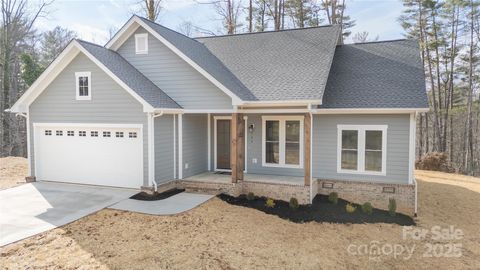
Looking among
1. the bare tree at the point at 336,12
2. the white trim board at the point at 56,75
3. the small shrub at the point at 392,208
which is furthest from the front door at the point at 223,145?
the bare tree at the point at 336,12

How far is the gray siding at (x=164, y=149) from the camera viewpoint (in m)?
10.1

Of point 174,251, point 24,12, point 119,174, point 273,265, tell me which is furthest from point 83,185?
point 24,12

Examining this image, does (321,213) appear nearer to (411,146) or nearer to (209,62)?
(411,146)

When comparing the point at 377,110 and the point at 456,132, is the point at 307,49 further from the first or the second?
the point at 456,132

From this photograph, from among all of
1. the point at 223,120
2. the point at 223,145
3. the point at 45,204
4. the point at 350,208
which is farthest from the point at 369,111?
the point at 45,204

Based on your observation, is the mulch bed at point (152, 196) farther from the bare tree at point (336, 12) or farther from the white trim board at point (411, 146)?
the bare tree at point (336, 12)

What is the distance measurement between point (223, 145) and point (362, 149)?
5.15 m

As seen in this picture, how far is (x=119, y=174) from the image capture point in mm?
10570

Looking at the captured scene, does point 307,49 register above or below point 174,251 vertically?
above

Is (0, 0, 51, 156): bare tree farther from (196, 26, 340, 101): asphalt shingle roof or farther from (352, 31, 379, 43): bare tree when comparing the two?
(352, 31, 379, 43): bare tree

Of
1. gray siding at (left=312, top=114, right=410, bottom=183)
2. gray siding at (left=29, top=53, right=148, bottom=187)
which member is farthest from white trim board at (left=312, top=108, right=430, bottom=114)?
gray siding at (left=29, top=53, right=148, bottom=187)

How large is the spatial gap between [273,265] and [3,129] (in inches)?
1022

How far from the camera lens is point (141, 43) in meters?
11.6

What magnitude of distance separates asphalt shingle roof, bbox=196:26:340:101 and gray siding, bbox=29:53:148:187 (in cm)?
405
